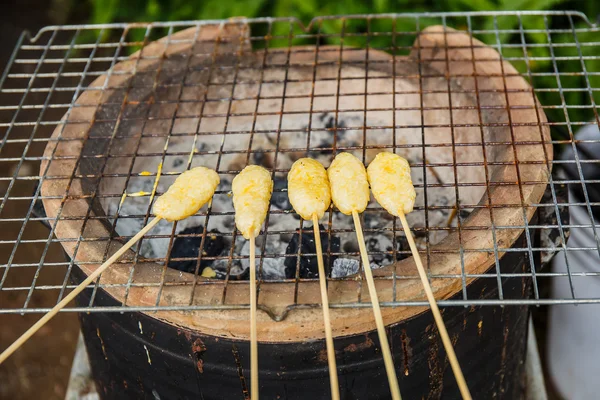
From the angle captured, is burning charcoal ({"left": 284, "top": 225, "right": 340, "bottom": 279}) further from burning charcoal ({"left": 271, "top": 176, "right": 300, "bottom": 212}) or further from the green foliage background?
the green foliage background

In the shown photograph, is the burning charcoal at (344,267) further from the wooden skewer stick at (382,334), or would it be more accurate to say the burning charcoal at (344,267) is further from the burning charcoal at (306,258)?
the wooden skewer stick at (382,334)

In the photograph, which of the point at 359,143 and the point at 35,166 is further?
the point at 35,166

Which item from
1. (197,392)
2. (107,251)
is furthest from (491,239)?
(107,251)

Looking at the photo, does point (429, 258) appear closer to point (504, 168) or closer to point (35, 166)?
point (504, 168)

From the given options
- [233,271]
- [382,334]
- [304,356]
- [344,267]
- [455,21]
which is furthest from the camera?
[455,21]

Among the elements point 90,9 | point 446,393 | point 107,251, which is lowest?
point 90,9

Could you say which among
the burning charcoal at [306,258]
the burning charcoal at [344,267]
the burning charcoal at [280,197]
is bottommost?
the burning charcoal at [280,197]

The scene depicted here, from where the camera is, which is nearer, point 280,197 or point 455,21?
point 280,197

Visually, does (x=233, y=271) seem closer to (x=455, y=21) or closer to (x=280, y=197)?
(x=280, y=197)

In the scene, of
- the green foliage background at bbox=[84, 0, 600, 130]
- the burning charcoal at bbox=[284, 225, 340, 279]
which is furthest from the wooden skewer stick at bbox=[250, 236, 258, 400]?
the green foliage background at bbox=[84, 0, 600, 130]

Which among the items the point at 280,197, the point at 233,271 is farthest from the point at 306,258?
the point at 280,197

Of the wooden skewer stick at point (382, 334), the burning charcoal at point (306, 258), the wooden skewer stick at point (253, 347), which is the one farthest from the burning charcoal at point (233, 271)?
the wooden skewer stick at point (382, 334)
